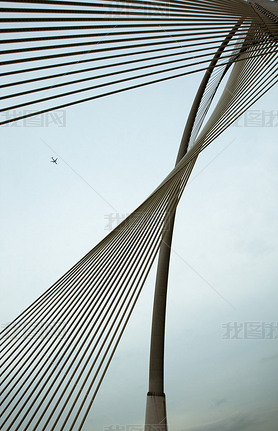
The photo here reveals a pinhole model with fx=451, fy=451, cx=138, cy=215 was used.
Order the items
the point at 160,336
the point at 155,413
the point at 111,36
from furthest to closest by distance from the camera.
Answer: the point at 160,336, the point at 155,413, the point at 111,36

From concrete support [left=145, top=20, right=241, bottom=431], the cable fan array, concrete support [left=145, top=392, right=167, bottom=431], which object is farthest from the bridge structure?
concrete support [left=145, top=392, right=167, bottom=431]

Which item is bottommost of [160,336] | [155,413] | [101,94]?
[101,94]

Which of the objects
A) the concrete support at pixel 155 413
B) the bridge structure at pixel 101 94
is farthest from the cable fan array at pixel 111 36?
the concrete support at pixel 155 413

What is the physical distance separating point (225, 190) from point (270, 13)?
16576 millimetres

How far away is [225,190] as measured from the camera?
22516 mm

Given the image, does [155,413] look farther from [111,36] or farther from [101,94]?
[111,36]

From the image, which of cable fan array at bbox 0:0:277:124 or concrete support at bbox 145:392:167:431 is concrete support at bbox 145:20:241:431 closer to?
concrete support at bbox 145:392:167:431

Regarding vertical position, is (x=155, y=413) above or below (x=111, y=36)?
above

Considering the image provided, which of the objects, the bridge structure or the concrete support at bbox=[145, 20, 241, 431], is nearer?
the bridge structure

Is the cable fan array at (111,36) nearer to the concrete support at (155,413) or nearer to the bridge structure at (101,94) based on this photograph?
the bridge structure at (101,94)

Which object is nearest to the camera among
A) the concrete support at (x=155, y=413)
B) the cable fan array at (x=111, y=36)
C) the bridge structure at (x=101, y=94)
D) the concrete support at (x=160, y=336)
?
the cable fan array at (x=111, y=36)

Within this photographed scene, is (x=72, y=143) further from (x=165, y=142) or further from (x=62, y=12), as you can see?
(x=62, y=12)

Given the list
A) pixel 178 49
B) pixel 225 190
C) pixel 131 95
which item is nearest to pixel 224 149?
pixel 225 190

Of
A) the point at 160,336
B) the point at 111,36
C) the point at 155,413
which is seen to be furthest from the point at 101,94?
the point at 155,413
